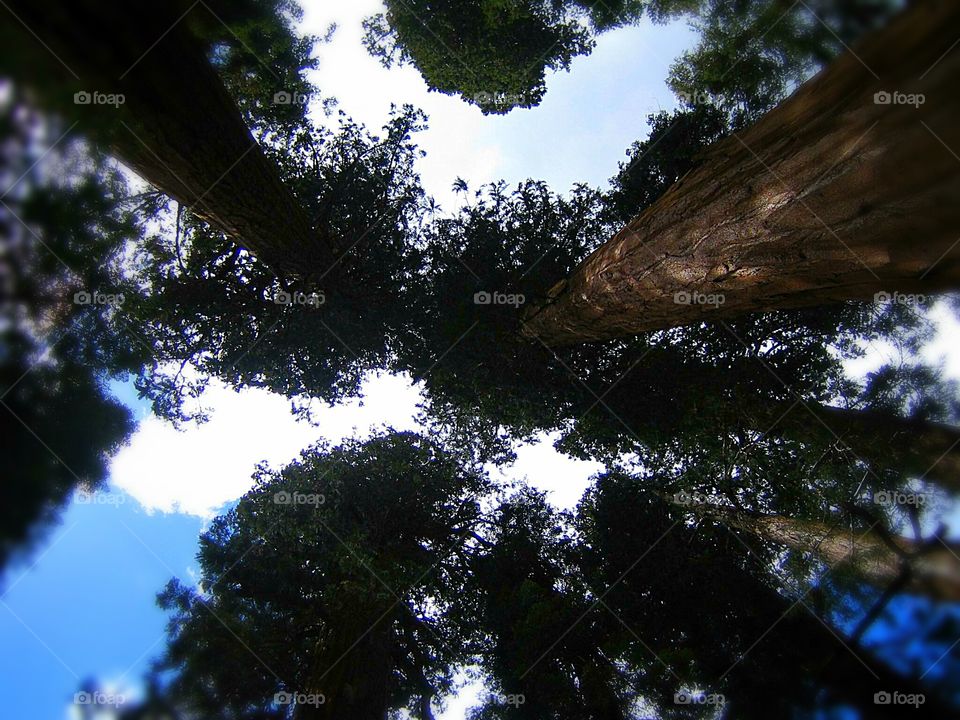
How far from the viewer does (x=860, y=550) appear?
279 inches

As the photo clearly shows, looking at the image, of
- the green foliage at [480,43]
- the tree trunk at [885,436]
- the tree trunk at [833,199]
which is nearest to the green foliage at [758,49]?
the tree trunk at [833,199]

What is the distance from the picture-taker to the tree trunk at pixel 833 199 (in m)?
2.69

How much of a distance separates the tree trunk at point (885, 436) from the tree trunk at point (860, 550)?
124 cm

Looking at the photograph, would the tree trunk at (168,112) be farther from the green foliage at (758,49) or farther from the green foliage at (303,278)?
the green foliage at (758,49)

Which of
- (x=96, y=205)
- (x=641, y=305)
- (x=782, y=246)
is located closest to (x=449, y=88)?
(x=641, y=305)

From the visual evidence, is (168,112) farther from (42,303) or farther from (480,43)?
(480,43)

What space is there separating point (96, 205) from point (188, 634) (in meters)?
8.98

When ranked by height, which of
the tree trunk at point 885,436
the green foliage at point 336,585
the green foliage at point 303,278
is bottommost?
the green foliage at point 336,585

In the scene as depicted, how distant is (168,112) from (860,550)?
1038cm

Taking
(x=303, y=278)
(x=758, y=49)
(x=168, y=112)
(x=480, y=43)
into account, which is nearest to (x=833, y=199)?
(x=168, y=112)

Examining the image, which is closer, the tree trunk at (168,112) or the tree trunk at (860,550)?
the tree trunk at (168,112)

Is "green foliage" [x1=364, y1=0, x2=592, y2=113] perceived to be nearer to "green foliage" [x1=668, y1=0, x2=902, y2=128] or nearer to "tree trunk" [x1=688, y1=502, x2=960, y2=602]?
"green foliage" [x1=668, y1=0, x2=902, y2=128]

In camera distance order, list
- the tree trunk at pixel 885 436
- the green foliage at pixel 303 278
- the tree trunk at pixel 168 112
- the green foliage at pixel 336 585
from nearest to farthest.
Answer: the tree trunk at pixel 168 112 < the tree trunk at pixel 885 436 < the green foliage at pixel 336 585 < the green foliage at pixel 303 278

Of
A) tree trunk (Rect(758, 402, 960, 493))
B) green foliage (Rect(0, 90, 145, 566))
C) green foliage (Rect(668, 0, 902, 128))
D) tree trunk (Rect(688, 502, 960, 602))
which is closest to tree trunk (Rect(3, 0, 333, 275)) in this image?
green foliage (Rect(0, 90, 145, 566))
